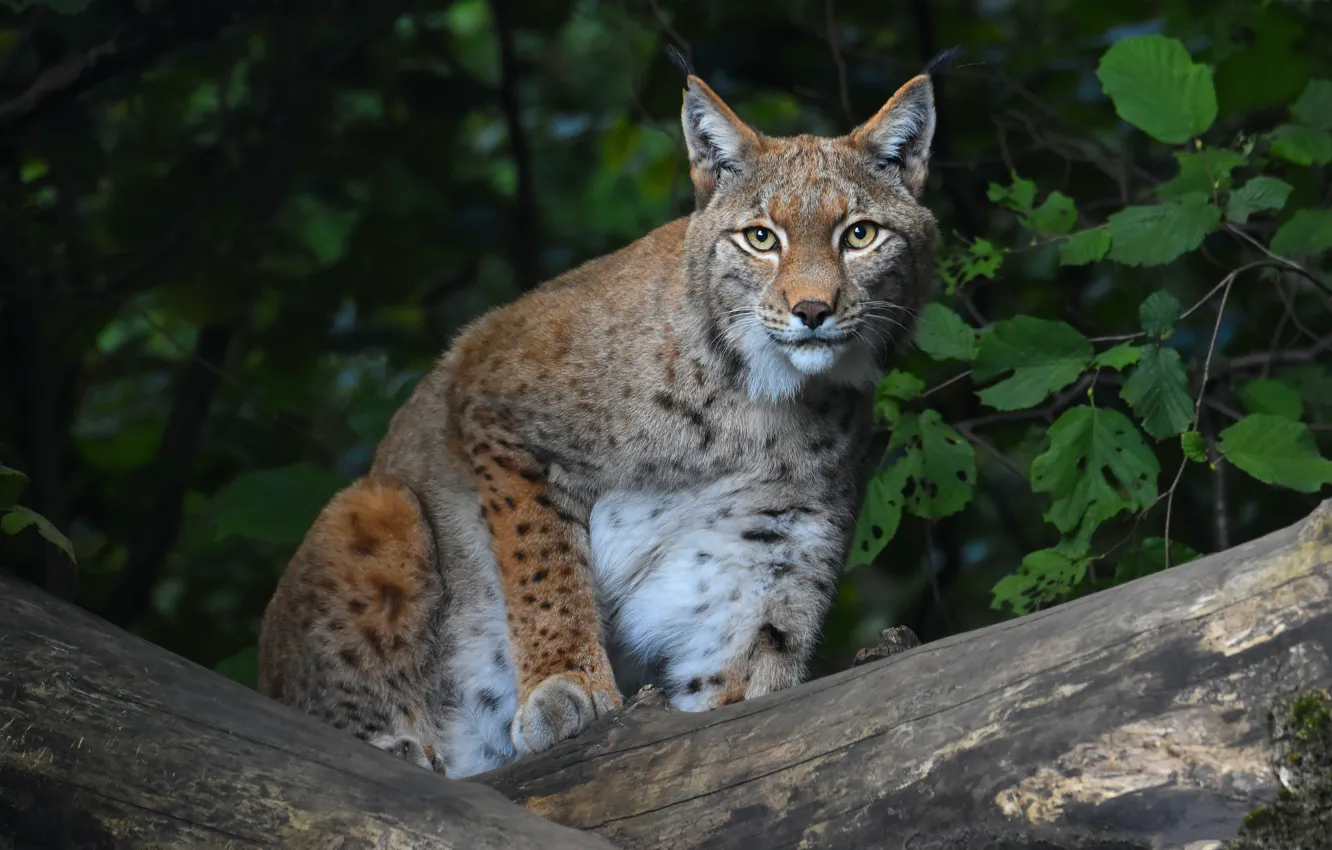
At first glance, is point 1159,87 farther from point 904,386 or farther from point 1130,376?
point 904,386

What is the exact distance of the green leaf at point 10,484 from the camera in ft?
9.81

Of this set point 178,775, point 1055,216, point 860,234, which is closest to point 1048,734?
point 178,775

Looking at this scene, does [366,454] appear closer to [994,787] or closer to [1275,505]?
[1275,505]

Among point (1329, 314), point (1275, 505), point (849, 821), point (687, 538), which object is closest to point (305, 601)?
point (687, 538)

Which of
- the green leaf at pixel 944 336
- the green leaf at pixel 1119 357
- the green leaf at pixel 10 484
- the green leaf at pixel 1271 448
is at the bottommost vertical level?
the green leaf at pixel 1271 448

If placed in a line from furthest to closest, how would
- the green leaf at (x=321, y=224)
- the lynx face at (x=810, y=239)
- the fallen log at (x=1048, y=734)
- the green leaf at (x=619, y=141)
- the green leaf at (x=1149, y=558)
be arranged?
the green leaf at (x=619, y=141)
the green leaf at (x=321, y=224)
the green leaf at (x=1149, y=558)
the lynx face at (x=810, y=239)
the fallen log at (x=1048, y=734)

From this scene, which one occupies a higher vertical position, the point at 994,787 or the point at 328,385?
the point at 994,787

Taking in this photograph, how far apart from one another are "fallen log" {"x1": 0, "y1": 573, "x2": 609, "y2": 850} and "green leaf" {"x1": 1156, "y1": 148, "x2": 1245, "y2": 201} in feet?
8.69

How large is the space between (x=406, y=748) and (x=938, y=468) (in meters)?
1.71

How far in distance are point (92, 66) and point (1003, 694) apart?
4188 millimetres

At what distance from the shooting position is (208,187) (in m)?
6.32

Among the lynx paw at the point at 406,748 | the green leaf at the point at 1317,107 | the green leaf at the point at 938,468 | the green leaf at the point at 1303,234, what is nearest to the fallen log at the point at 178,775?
the lynx paw at the point at 406,748

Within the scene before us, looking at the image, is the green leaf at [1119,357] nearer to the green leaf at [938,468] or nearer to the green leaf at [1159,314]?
the green leaf at [1159,314]

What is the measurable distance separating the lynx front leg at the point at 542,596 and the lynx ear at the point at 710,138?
94cm
